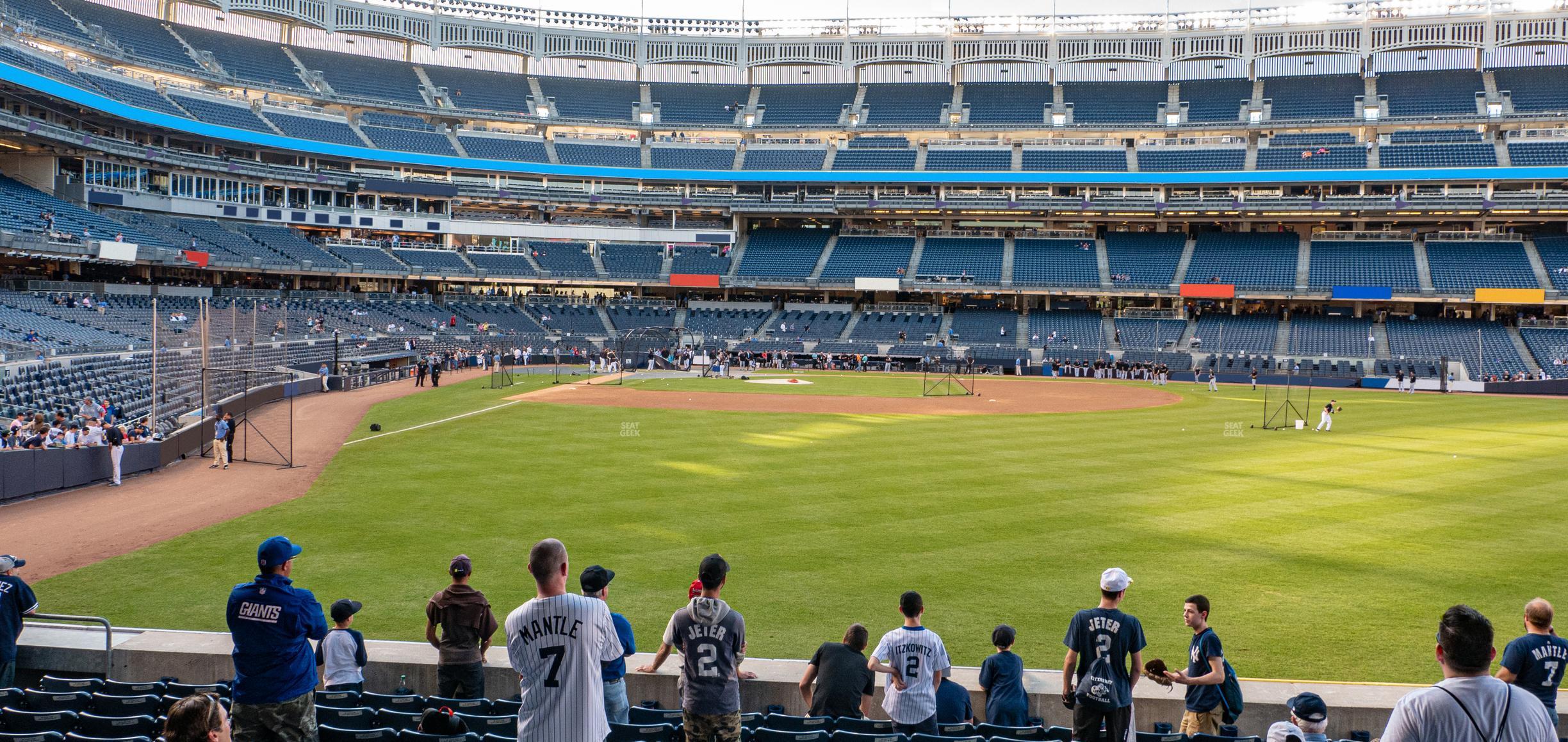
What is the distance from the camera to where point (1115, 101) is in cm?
8306

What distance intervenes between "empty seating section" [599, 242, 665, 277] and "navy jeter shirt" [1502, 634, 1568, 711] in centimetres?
7985

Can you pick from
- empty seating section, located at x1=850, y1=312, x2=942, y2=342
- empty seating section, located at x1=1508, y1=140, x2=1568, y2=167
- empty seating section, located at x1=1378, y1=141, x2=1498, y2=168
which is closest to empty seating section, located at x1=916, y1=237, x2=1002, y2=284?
empty seating section, located at x1=850, y1=312, x2=942, y2=342

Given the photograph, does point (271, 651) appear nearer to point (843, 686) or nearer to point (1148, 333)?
point (843, 686)

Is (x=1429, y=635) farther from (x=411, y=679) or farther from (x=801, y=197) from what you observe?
(x=801, y=197)

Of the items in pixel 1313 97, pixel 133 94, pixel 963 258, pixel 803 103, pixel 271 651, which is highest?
pixel 803 103

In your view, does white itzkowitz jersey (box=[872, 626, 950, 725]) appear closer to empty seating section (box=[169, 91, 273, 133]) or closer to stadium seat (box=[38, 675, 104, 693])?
stadium seat (box=[38, 675, 104, 693])

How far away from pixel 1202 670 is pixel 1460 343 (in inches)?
2720

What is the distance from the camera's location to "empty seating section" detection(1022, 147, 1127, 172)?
261 ft

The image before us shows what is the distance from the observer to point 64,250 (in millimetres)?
48500

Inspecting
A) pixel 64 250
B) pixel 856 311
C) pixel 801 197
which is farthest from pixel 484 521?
pixel 801 197

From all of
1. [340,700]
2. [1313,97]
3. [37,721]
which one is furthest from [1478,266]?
[37,721]

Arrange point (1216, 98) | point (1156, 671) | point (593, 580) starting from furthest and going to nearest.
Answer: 1. point (1216, 98)
2. point (1156, 671)
3. point (593, 580)

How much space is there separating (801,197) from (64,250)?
55.2 metres

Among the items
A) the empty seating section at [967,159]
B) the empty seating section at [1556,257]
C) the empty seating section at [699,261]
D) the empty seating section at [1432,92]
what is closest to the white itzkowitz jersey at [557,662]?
the empty seating section at [1556,257]
